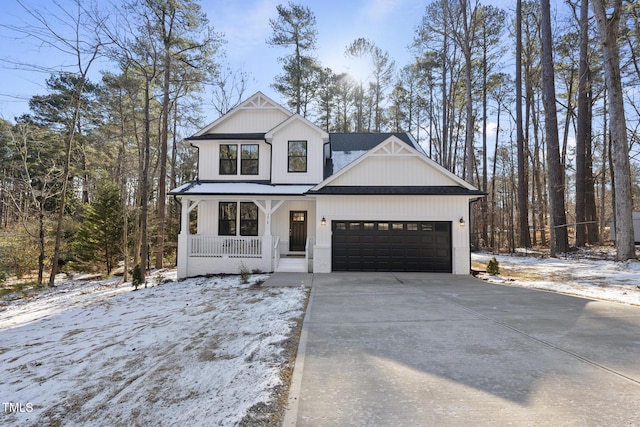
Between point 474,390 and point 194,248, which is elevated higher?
point 194,248

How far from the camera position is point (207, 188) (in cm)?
1240

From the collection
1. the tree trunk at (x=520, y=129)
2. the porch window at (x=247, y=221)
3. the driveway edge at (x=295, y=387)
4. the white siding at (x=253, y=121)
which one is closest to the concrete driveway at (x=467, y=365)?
the driveway edge at (x=295, y=387)

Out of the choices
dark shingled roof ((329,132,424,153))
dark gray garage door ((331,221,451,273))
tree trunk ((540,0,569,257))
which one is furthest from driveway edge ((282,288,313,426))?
tree trunk ((540,0,569,257))

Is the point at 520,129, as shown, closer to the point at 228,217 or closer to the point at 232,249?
the point at 228,217

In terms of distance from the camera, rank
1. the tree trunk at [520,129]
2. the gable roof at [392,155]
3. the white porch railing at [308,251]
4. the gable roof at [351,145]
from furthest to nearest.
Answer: the tree trunk at [520,129] → the gable roof at [351,145] → the gable roof at [392,155] → the white porch railing at [308,251]

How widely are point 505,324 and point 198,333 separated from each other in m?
5.21

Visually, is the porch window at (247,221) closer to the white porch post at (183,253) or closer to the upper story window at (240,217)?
the upper story window at (240,217)

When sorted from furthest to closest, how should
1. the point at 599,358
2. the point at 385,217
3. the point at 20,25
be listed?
the point at 385,217 < the point at 20,25 < the point at 599,358

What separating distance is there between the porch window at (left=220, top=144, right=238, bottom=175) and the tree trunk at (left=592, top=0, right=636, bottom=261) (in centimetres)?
1485

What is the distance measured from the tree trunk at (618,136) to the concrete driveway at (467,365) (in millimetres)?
6636

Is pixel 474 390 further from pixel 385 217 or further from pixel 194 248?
pixel 194 248

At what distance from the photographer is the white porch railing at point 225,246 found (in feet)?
38.5

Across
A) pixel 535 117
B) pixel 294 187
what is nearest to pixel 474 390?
pixel 294 187

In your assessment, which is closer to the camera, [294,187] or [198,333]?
[198,333]
